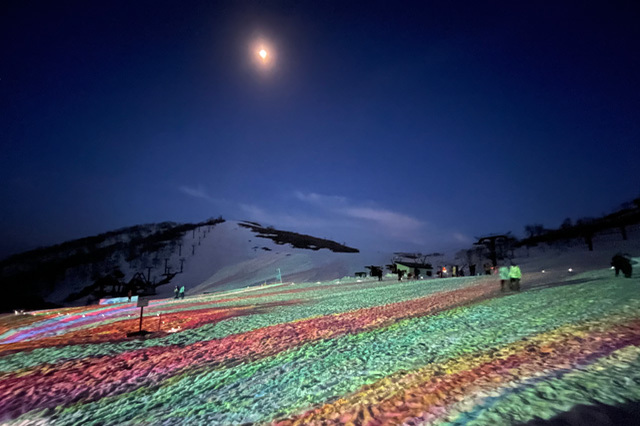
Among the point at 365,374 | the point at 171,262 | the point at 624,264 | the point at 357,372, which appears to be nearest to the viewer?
the point at 365,374

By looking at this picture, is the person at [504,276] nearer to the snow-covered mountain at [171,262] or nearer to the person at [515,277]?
the person at [515,277]

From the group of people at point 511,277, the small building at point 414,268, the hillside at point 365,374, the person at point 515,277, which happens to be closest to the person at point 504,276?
the group of people at point 511,277

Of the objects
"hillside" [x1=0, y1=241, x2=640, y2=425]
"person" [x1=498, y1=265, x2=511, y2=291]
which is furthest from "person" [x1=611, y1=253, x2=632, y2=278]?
"hillside" [x1=0, y1=241, x2=640, y2=425]

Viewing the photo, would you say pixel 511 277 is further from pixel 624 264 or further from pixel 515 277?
pixel 624 264

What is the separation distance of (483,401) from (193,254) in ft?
373

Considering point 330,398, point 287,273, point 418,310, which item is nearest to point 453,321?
point 418,310

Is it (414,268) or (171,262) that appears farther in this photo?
(171,262)

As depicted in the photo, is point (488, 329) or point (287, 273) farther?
point (287, 273)

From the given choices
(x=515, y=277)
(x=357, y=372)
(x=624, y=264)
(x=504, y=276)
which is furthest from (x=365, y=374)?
(x=624, y=264)

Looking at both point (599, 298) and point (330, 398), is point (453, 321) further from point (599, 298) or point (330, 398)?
point (330, 398)

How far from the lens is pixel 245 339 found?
9.57 metres

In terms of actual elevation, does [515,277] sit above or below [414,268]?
above

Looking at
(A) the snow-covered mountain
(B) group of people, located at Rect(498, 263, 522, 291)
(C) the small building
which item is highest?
(A) the snow-covered mountain

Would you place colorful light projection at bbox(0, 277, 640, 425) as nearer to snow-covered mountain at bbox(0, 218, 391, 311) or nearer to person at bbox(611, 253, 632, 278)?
person at bbox(611, 253, 632, 278)
